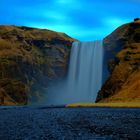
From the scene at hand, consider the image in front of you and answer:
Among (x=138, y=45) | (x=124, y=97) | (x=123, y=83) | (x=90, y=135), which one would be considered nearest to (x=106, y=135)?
(x=90, y=135)

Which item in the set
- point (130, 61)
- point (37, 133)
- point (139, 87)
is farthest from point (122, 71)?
point (37, 133)

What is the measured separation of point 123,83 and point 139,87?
2164cm

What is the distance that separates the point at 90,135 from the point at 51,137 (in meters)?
5.18

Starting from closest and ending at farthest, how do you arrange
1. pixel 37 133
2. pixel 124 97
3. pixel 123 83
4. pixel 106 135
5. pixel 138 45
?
pixel 106 135, pixel 37 133, pixel 124 97, pixel 123 83, pixel 138 45

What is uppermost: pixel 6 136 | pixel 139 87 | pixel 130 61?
pixel 130 61

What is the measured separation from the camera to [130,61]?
614ft

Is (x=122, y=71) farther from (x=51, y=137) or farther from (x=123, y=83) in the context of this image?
(x=51, y=137)

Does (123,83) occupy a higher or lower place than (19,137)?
higher

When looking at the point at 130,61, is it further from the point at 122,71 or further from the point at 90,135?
the point at 90,135

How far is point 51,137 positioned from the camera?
5138 centimetres

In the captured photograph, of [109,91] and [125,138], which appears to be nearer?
[125,138]

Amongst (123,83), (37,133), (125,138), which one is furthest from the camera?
(123,83)

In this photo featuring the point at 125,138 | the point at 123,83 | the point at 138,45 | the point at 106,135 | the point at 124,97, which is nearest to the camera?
the point at 125,138

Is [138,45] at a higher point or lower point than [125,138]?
higher
